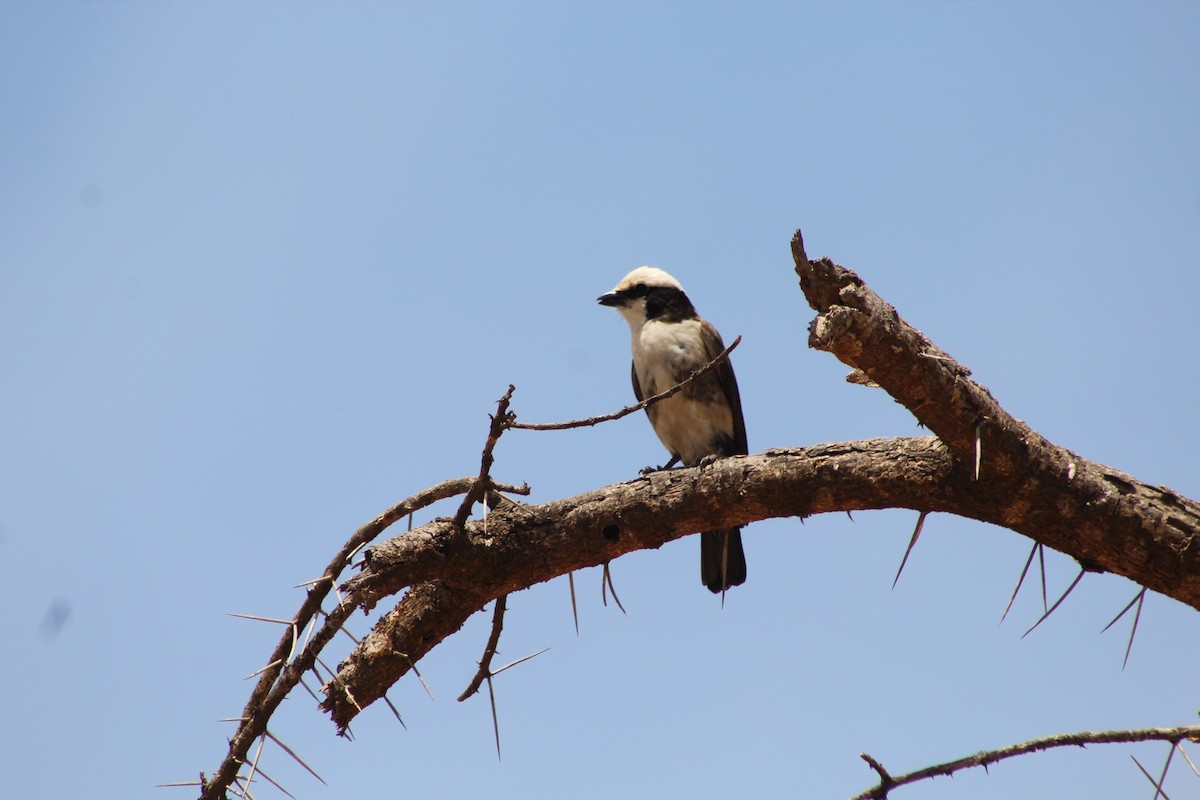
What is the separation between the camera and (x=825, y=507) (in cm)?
352

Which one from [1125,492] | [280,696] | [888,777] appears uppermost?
[1125,492]

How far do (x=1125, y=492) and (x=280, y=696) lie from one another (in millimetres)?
2507

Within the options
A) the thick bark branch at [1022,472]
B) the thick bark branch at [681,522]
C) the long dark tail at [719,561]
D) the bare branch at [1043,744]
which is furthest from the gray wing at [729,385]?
the bare branch at [1043,744]

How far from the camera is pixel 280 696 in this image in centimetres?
287

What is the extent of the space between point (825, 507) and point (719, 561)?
273 cm

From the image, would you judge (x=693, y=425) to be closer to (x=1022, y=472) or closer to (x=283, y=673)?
(x=1022, y=472)

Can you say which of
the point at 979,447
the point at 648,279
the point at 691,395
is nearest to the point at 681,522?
the point at 979,447

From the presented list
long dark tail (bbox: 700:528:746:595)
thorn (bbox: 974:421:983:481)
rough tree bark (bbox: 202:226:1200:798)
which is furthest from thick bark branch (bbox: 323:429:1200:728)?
long dark tail (bbox: 700:528:746:595)

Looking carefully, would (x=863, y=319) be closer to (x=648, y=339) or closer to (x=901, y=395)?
(x=901, y=395)

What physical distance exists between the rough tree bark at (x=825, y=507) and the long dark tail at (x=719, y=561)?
2.52m

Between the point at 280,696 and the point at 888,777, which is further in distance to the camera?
the point at 280,696

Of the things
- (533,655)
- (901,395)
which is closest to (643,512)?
(533,655)

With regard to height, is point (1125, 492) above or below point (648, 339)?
below

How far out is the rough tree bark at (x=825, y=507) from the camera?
116 inches
